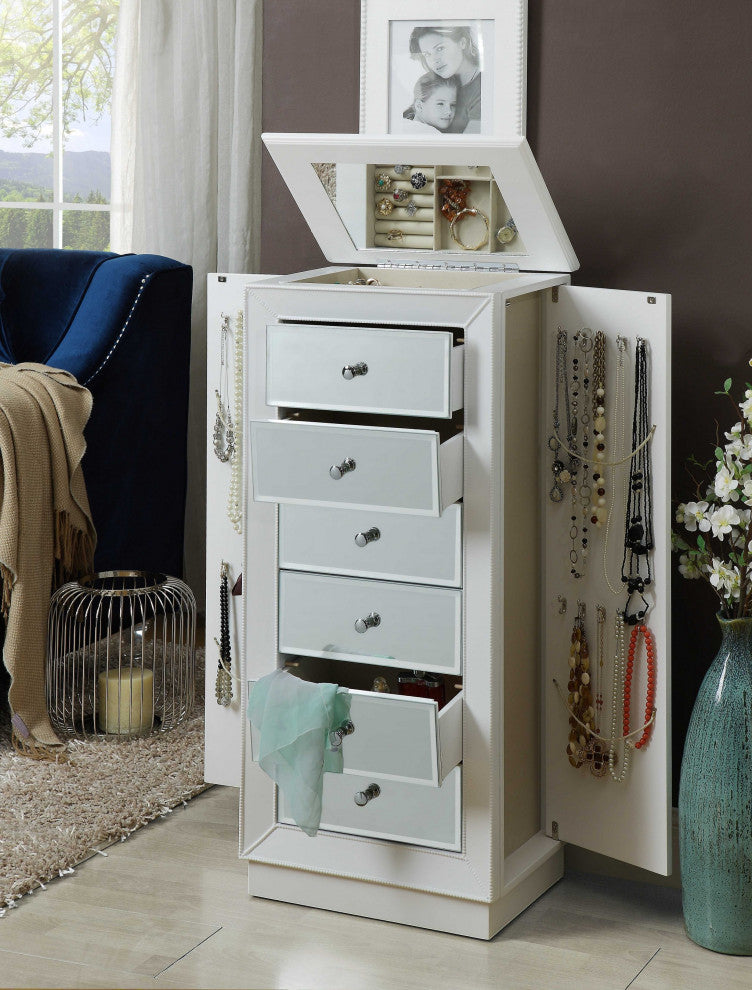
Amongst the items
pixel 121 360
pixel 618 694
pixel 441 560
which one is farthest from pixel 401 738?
pixel 121 360

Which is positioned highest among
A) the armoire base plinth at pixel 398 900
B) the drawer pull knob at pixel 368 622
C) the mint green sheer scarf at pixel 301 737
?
the drawer pull knob at pixel 368 622

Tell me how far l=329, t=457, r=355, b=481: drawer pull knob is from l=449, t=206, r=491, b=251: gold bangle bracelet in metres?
0.52

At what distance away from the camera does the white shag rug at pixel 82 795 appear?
6.92 feet

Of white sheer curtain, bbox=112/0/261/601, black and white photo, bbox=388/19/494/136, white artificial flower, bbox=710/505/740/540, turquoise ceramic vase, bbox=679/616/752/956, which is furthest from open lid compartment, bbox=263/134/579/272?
white sheer curtain, bbox=112/0/261/601

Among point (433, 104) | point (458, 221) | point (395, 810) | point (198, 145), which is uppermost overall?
point (198, 145)

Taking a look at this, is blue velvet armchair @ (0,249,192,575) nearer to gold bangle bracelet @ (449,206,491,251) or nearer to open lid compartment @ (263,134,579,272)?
open lid compartment @ (263,134,579,272)

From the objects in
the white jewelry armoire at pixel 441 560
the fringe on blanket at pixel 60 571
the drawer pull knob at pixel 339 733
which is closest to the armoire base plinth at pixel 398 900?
the white jewelry armoire at pixel 441 560

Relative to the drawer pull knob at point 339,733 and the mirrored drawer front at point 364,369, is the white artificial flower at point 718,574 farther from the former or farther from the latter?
the drawer pull knob at point 339,733

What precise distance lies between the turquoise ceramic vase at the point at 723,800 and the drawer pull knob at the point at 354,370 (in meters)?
0.63

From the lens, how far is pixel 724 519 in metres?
1.84

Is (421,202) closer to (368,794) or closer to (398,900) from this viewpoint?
(368,794)

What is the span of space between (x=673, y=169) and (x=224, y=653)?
1139 millimetres

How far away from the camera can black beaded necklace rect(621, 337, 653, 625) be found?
1.91 m

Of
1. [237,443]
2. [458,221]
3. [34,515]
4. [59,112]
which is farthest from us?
[59,112]
